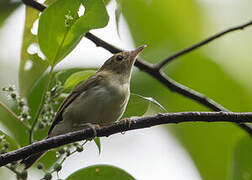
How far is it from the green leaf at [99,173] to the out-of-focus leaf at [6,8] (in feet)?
5.29

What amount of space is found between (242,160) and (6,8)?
2.08 m

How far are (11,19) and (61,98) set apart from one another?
97 cm

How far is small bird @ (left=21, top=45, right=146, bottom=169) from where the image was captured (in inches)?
133

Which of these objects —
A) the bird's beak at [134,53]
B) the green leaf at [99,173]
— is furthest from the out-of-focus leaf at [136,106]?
the bird's beak at [134,53]

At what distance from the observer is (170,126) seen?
13.6 ft

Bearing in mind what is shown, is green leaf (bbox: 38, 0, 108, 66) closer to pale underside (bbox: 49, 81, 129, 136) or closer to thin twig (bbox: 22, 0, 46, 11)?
pale underside (bbox: 49, 81, 129, 136)

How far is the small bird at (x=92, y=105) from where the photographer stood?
338 cm

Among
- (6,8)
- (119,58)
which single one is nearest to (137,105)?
(119,58)

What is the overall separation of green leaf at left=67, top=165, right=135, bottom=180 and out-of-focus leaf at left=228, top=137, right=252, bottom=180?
0.82 meters

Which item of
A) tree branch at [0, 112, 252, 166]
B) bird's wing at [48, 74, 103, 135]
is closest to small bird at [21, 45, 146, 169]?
bird's wing at [48, 74, 103, 135]

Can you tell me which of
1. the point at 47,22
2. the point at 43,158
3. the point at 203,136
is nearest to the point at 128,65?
the point at 203,136

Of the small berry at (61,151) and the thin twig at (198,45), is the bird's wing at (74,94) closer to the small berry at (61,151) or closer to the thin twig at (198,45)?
the thin twig at (198,45)

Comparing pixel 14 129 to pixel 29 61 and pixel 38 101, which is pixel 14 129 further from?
pixel 29 61

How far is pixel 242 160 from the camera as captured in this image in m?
3.15
